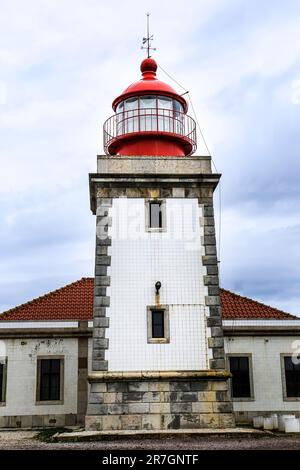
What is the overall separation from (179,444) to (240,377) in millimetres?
6479

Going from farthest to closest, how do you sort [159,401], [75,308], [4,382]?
[75,308] → [4,382] → [159,401]

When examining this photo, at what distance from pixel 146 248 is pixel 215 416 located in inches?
163

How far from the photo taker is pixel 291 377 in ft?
54.6

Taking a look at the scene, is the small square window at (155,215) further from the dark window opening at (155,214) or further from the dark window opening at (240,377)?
the dark window opening at (240,377)

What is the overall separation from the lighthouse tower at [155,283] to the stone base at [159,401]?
0.8 inches

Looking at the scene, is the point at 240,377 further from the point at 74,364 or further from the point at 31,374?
the point at 31,374

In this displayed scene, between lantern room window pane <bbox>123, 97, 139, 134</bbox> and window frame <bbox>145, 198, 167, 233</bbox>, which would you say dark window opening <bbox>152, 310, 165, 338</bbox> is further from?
lantern room window pane <bbox>123, 97, 139, 134</bbox>

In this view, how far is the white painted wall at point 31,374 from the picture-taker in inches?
626

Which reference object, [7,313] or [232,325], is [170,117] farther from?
[7,313]

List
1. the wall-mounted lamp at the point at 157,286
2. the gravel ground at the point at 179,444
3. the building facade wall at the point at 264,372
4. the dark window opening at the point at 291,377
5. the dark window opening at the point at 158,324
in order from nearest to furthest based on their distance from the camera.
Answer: the gravel ground at the point at 179,444 → the dark window opening at the point at 158,324 → the wall-mounted lamp at the point at 157,286 → the building facade wall at the point at 264,372 → the dark window opening at the point at 291,377

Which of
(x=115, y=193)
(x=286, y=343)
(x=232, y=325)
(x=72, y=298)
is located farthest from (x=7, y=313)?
(x=286, y=343)

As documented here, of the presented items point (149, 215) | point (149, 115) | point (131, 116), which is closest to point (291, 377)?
point (149, 215)

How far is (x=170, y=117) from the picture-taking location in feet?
48.9

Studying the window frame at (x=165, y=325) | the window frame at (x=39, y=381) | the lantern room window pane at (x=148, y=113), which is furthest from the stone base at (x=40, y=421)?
the lantern room window pane at (x=148, y=113)
